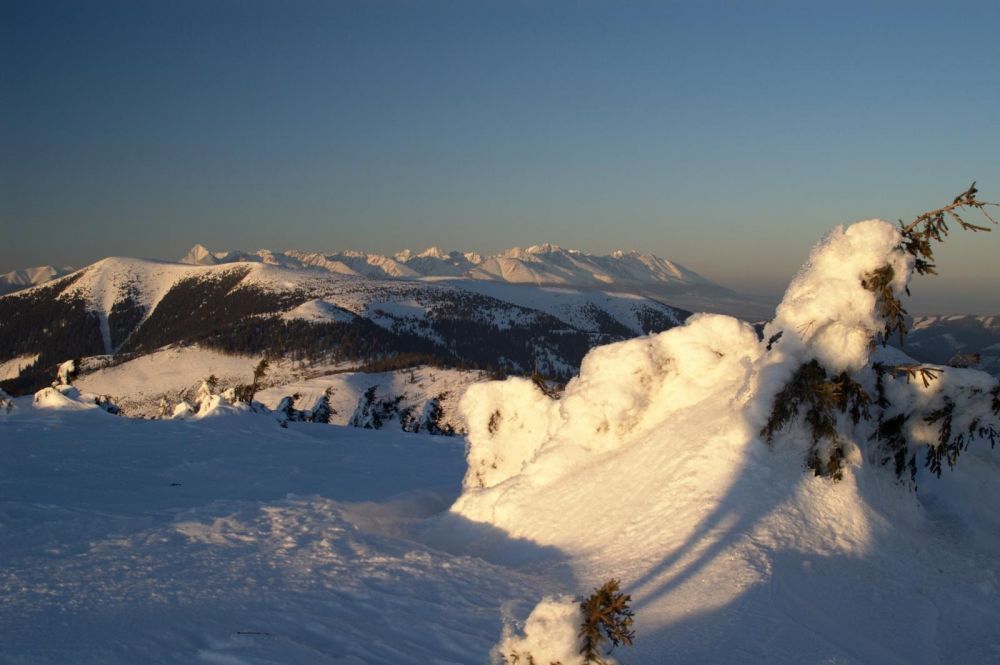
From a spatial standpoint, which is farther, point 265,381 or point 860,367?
point 265,381

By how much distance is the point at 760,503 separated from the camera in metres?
9.24

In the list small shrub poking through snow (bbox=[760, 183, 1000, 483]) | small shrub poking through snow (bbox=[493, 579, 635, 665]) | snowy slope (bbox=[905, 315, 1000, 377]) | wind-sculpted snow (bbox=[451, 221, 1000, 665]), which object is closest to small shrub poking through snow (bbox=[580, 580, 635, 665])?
small shrub poking through snow (bbox=[493, 579, 635, 665])

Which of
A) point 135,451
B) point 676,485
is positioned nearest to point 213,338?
point 135,451

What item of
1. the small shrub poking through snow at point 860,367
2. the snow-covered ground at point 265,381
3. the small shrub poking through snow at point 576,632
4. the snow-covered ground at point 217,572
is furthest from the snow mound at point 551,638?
the snow-covered ground at point 265,381

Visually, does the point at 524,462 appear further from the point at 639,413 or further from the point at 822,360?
the point at 822,360

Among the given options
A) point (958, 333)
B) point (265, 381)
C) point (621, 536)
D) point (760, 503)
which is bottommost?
point (265, 381)

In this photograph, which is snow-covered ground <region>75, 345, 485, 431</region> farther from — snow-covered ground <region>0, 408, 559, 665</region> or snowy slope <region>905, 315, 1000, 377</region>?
snowy slope <region>905, 315, 1000, 377</region>

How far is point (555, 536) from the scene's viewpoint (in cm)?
1080

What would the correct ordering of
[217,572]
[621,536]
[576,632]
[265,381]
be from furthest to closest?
[265,381] < [621,536] < [217,572] < [576,632]

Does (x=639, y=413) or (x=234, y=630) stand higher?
(x=639, y=413)

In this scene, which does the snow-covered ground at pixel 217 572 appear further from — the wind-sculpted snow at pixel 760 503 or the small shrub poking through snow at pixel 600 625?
the wind-sculpted snow at pixel 760 503

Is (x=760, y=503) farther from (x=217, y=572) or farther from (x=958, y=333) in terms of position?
(x=958, y=333)

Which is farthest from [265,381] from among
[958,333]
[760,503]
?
[958,333]

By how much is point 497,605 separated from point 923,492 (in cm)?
867
